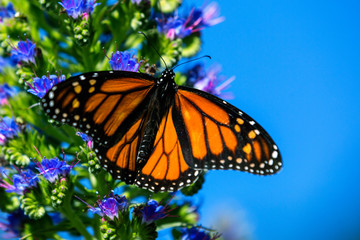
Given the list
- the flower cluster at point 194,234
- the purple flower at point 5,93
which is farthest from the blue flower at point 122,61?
the flower cluster at point 194,234

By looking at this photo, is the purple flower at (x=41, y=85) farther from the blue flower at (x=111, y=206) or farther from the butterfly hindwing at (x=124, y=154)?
the blue flower at (x=111, y=206)

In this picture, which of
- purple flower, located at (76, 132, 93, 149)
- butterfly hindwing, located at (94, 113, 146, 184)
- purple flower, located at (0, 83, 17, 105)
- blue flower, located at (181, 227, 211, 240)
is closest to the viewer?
butterfly hindwing, located at (94, 113, 146, 184)

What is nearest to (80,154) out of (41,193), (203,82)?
(41,193)

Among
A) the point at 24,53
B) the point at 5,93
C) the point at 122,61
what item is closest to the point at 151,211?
the point at 122,61

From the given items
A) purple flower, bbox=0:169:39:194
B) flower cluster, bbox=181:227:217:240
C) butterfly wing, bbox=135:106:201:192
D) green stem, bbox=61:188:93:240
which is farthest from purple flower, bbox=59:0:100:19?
flower cluster, bbox=181:227:217:240

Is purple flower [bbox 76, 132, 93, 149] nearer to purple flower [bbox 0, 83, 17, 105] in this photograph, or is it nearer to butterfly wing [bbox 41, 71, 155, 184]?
butterfly wing [bbox 41, 71, 155, 184]

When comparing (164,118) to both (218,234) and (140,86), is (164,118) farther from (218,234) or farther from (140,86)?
(218,234)

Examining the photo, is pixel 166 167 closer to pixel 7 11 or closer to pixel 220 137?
pixel 220 137
